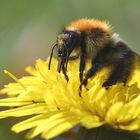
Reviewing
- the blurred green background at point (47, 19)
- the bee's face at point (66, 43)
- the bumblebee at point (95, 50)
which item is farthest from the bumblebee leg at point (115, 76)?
the blurred green background at point (47, 19)

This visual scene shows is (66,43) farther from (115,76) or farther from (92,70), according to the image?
(115,76)

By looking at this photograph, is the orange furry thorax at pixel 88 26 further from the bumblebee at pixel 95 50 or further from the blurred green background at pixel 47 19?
the blurred green background at pixel 47 19

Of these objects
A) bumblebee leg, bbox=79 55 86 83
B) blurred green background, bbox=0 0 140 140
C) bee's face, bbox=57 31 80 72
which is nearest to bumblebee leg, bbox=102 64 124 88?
bumblebee leg, bbox=79 55 86 83

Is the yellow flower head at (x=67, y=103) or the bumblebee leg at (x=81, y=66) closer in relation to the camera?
the yellow flower head at (x=67, y=103)

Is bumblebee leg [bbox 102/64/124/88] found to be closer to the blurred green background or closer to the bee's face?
the bee's face

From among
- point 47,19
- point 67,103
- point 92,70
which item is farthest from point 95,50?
point 47,19

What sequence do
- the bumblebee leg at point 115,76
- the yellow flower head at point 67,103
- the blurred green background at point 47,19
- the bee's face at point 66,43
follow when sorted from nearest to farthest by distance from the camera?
the yellow flower head at point 67,103 < the bee's face at point 66,43 < the bumblebee leg at point 115,76 < the blurred green background at point 47,19

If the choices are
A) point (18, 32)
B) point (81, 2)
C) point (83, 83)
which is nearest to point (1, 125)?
point (83, 83)
